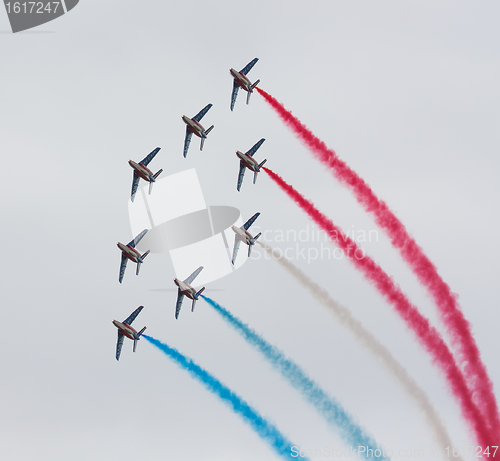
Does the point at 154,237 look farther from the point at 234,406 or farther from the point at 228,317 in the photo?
the point at 234,406

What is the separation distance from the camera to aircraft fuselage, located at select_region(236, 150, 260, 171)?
7875cm

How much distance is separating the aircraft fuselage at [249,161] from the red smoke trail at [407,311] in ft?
5.61

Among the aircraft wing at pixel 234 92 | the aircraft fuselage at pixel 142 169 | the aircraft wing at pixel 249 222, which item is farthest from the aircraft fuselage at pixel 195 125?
the aircraft wing at pixel 249 222

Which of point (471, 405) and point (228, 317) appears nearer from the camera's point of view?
point (471, 405)

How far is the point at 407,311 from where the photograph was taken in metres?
74.1

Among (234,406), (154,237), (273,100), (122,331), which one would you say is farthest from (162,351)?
(273,100)

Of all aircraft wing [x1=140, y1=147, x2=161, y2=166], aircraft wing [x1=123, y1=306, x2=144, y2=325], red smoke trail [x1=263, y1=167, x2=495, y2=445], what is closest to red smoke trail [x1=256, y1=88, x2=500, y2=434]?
red smoke trail [x1=263, y1=167, x2=495, y2=445]

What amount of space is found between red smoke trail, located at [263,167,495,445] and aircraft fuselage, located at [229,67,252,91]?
1026 centimetres

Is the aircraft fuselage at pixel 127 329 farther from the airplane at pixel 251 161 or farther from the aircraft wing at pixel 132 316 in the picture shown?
the airplane at pixel 251 161

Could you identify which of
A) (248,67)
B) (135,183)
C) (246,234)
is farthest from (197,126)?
(246,234)

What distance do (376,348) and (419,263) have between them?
1119cm

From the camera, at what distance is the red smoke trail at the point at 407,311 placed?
71.1 meters

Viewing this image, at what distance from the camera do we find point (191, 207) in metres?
95.6

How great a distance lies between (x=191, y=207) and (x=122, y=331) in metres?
22.9
